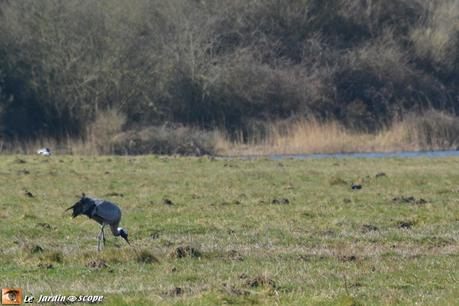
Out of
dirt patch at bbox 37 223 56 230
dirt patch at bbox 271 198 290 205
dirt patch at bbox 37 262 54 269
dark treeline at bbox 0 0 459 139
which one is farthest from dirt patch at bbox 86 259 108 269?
A: dark treeline at bbox 0 0 459 139

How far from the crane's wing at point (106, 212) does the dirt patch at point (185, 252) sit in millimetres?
1045

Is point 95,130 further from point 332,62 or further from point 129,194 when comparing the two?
point 129,194

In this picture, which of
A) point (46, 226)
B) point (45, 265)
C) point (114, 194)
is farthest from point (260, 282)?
point (114, 194)

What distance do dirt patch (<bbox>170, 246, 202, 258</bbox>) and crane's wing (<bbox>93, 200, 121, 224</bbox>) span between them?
1.05 meters

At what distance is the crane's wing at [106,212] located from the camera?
12680 mm

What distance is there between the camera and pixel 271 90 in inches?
1994

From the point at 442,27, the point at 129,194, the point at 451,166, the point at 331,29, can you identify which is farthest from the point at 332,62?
the point at 129,194

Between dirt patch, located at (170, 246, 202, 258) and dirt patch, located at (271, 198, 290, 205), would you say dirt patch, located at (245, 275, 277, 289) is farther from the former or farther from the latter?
dirt patch, located at (271, 198, 290, 205)

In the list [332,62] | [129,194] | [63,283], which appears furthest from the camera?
[332,62]

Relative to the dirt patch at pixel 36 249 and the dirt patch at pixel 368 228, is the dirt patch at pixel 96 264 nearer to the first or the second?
the dirt patch at pixel 36 249

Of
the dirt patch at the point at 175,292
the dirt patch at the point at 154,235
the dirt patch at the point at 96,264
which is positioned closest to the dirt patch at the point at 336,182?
the dirt patch at the point at 154,235

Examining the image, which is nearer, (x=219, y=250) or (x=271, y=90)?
(x=219, y=250)

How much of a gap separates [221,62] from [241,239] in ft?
116

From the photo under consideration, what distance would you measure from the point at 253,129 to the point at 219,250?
1382 inches
